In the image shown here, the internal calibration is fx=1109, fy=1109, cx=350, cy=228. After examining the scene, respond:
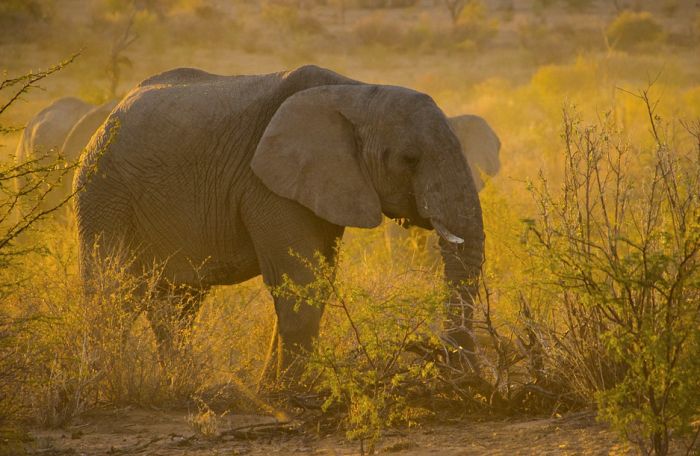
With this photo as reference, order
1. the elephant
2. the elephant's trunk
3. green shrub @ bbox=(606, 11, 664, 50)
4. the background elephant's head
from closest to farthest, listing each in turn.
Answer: the elephant's trunk < the elephant < the background elephant's head < green shrub @ bbox=(606, 11, 664, 50)

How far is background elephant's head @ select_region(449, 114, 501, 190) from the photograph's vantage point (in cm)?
1245

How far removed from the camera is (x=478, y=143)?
12.6 m

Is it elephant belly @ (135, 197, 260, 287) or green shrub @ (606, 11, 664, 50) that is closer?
elephant belly @ (135, 197, 260, 287)

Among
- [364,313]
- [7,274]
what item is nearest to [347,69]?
[7,274]

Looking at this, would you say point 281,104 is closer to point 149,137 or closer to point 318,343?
point 149,137

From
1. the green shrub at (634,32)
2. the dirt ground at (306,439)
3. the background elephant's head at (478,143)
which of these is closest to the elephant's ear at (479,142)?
the background elephant's head at (478,143)

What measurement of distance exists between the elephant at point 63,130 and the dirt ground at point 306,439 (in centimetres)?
616

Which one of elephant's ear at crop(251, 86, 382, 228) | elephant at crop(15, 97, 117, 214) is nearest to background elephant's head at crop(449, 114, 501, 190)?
elephant at crop(15, 97, 117, 214)

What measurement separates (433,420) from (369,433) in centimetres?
48

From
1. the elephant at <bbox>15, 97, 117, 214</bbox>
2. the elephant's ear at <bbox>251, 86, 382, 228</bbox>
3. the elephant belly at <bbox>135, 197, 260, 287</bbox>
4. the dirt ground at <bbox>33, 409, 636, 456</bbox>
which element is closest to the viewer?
the dirt ground at <bbox>33, 409, 636, 456</bbox>

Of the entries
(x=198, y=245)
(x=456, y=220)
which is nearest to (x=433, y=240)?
(x=198, y=245)

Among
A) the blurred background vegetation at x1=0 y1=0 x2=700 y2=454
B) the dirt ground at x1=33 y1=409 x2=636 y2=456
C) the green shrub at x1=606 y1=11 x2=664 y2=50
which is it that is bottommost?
the dirt ground at x1=33 y1=409 x2=636 y2=456

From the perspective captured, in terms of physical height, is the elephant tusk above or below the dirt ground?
above

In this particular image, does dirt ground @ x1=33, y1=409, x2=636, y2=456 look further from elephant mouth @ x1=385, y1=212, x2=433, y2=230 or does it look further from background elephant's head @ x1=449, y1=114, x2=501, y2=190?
background elephant's head @ x1=449, y1=114, x2=501, y2=190
